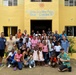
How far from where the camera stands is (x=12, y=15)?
25781mm

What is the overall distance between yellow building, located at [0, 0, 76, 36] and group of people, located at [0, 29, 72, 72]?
648 cm

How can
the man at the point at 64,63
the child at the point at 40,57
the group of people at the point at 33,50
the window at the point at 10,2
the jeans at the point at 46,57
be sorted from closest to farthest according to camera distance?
the man at the point at 64,63 < the group of people at the point at 33,50 < the child at the point at 40,57 < the jeans at the point at 46,57 < the window at the point at 10,2

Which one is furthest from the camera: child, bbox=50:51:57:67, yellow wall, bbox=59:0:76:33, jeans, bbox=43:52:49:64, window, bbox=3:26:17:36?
window, bbox=3:26:17:36

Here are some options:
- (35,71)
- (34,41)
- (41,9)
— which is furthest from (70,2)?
(35,71)

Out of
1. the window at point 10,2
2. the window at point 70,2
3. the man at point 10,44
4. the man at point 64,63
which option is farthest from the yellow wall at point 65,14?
the man at point 64,63

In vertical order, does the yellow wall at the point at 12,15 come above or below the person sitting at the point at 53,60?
above

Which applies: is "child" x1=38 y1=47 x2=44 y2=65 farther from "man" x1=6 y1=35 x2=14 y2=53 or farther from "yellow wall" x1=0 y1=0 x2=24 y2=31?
"yellow wall" x1=0 y1=0 x2=24 y2=31

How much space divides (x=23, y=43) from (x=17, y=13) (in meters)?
8.54

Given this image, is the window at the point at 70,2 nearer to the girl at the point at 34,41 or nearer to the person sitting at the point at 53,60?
the girl at the point at 34,41

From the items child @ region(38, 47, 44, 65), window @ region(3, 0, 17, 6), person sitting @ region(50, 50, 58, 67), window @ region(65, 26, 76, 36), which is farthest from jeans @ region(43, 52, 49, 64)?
window @ region(3, 0, 17, 6)

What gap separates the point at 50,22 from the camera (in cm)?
2669

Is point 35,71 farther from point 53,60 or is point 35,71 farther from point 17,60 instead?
point 53,60

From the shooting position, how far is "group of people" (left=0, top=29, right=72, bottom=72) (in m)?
16.5

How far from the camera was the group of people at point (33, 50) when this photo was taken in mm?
16531
